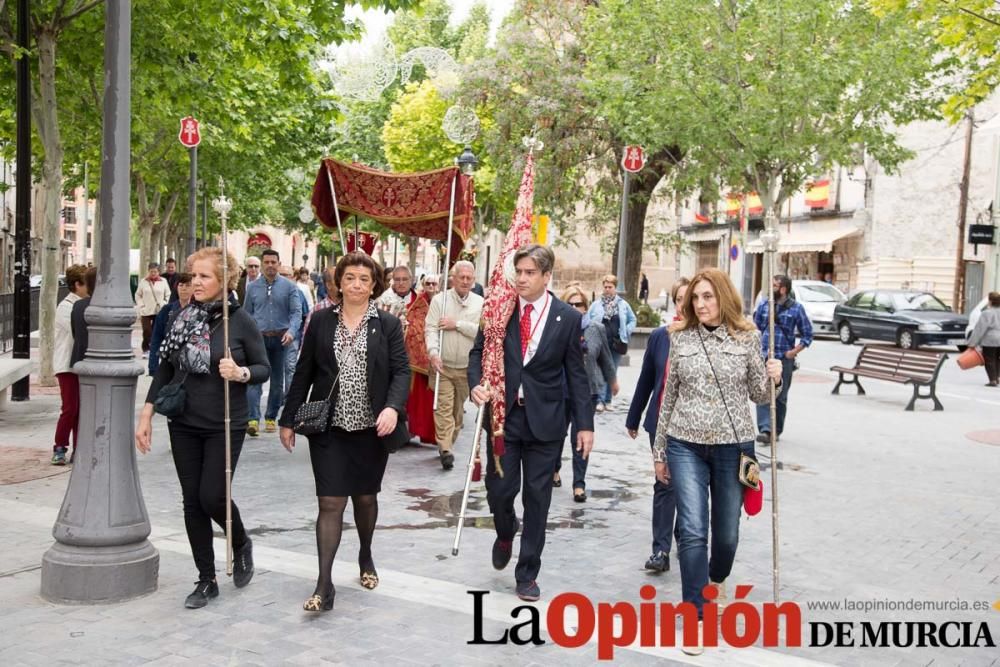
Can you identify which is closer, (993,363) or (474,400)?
(474,400)

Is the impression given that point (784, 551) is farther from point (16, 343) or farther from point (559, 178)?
point (559, 178)

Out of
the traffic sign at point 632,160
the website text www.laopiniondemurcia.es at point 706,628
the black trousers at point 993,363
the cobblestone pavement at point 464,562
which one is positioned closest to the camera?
the cobblestone pavement at point 464,562

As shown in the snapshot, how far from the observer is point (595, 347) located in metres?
9.77

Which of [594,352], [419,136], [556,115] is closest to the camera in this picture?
[594,352]

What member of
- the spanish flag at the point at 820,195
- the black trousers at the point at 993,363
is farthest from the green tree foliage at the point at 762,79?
the spanish flag at the point at 820,195

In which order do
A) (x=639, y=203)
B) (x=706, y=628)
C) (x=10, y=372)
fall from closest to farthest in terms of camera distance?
(x=706, y=628)
(x=10, y=372)
(x=639, y=203)

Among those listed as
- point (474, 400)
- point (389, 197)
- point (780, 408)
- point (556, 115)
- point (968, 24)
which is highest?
point (556, 115)

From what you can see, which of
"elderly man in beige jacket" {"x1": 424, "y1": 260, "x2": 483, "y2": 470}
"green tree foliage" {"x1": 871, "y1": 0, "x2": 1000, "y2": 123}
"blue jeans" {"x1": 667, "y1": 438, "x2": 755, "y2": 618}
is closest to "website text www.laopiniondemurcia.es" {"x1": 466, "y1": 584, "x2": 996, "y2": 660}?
"blue jeans" {"x1": 667, "y1": 438, "x2": 755, "y2": 618}

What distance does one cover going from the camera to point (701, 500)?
540cm

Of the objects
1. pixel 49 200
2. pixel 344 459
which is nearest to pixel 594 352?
pixel 344 459

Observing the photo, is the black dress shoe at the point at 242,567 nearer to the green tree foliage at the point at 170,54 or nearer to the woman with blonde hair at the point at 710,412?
the woman with blonde hair at the point at 710,412

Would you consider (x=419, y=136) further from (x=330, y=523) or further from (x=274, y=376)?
(x=330, y=523)

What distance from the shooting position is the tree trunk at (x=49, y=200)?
14.4m

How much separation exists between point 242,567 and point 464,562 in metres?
1.38
